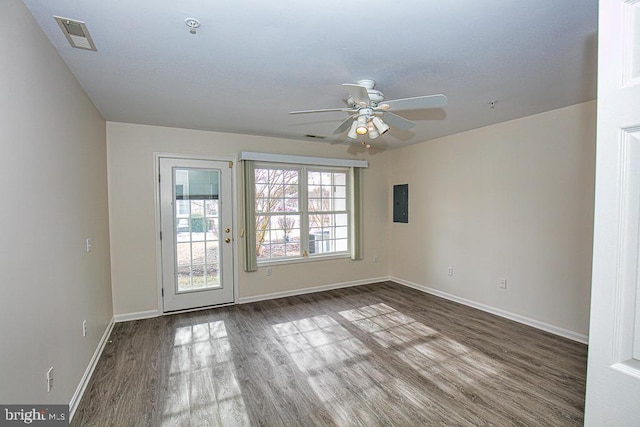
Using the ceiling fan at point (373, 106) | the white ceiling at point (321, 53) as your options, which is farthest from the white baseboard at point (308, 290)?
the ceiling fan at point (373, 106)

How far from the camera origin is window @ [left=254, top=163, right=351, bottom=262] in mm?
4664

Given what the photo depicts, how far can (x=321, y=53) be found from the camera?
2.09 m

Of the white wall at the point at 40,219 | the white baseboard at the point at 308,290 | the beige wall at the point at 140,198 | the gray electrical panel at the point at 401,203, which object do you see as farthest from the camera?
the gray electrical panel at the point at 401,203

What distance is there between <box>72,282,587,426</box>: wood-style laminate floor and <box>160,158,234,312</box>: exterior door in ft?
1.23

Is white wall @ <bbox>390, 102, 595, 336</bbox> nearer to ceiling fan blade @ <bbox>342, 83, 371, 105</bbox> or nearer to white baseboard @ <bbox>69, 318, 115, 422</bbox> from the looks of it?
ceiling fan blade @ <bbox>342, 83, 371, 105</bbox>

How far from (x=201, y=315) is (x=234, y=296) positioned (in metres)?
0.54

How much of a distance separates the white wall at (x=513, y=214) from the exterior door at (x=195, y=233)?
10.2 ft

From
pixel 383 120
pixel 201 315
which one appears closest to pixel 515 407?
Result: pixel 383 120

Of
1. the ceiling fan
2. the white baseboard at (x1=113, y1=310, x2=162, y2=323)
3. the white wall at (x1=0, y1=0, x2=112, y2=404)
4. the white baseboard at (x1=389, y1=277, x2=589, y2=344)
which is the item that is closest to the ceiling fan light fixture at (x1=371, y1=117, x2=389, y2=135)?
the ceiling fan

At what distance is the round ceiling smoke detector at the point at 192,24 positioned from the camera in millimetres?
1703

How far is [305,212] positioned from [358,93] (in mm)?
2962

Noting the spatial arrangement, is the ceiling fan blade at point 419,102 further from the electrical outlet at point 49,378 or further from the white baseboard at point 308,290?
the white baseboard at point 308,290

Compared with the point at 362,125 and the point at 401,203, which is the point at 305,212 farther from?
the point at 362,125

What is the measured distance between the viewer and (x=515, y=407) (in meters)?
2.13
